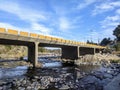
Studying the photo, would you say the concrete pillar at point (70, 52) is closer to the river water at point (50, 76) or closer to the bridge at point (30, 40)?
the bridge at point (30, 40)

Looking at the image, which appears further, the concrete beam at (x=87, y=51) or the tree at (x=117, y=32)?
the tree at (x=117, y=32)

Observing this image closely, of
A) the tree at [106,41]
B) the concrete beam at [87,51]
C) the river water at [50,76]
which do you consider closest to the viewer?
the river water at [50,76]

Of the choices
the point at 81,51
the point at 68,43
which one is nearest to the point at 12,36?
the point at 68,43

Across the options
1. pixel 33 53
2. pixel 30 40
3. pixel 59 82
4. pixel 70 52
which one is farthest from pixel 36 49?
pixel 70 52

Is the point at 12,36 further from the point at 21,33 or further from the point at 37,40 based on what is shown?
the point at 37,40

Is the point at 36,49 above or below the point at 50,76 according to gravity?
above

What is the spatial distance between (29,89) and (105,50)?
101155 mm

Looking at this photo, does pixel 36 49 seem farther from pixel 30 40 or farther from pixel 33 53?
pixel 30 40

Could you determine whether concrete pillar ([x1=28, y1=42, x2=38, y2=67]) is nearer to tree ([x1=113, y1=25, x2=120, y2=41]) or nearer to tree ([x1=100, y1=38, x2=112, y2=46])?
tree ([x1=113, y1=25, x2=120, y2=41])

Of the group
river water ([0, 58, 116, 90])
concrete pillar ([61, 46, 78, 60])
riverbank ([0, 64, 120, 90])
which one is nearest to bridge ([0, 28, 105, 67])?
concrete pillar ([61, 46, 78, 60])

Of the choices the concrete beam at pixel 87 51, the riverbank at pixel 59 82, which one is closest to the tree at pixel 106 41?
the concrete beam at pixel 87 51

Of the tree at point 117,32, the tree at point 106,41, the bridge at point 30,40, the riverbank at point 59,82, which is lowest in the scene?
the riverbank at point 59,82

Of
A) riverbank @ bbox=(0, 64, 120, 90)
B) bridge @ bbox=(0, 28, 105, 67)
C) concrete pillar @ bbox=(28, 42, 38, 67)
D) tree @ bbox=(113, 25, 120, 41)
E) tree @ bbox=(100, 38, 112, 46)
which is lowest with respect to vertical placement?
riverbank @ bbox=(0, 64, 120, 90)

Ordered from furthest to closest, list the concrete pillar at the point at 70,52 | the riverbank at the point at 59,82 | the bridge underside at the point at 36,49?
1. the concrete pillar at the point at 70,52
2. the bridge underside at the point at 36,49
3. the riverbank at the point at 59,82
